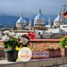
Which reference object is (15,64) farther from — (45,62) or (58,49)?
(58,49)

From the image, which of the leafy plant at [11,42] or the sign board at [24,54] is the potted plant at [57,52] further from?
the leafy plant at [11,42]

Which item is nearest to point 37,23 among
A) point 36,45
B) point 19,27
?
point 19,27

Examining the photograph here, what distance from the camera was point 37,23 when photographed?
9606 centimetres

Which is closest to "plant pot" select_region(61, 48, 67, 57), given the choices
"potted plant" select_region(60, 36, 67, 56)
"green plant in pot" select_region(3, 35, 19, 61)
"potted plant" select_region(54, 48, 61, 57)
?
"potted plant" select_region(60, 36, 67, 56)

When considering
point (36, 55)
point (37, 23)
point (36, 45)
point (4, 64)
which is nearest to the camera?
point (4, 64)

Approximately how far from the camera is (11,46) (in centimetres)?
802

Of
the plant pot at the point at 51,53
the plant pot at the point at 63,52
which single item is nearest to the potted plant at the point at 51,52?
the plant pot at the point at 51,53

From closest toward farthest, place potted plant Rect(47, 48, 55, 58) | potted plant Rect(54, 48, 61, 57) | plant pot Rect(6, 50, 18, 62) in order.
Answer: plant pot Rect(6, 50, 18, 62)
potted plant Rect(47, 48, 55, 58)
potted plant Rect(54, 48, 61, 57)

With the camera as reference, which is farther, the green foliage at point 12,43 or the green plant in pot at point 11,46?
the green foliage at point 12,43

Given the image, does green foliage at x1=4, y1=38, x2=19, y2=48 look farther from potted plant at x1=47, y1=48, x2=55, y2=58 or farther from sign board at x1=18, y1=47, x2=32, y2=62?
potted plant at x1=47, y1=48, x2=55, y2=58

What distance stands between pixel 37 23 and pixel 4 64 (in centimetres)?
8887

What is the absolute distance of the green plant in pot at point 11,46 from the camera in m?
7.85

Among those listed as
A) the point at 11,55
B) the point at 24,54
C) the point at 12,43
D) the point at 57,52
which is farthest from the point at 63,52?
the point at 11,55

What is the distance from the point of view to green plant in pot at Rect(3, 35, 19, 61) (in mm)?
7852
